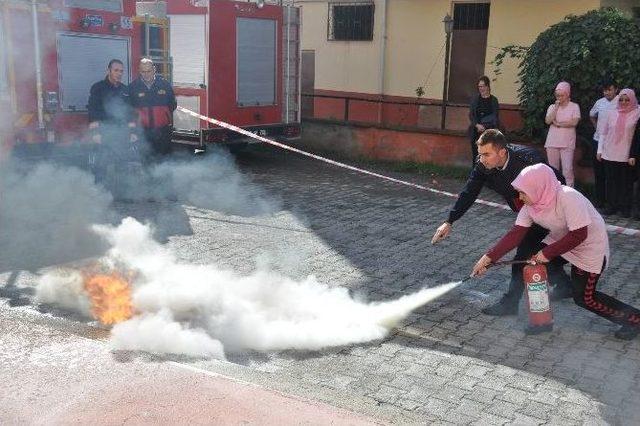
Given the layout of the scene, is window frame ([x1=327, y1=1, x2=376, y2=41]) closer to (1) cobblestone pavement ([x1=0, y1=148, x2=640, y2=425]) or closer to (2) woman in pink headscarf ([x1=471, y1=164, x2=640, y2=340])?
(1) cobblestone pavement ([x1=0, y1=148, x2=640, y2=425])

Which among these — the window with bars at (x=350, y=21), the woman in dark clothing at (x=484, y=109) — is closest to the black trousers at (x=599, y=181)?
the woman in dark clothing at (x=484, y=109)

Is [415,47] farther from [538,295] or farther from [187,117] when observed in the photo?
[538,295]

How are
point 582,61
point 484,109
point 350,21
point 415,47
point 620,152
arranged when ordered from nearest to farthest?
1. point 620,152
2. point 582,61
3. point 484,109
4. point 415,47
5. point 350,21

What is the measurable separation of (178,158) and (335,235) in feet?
17.8

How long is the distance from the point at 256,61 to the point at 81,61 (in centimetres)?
441

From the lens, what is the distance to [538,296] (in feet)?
17.6

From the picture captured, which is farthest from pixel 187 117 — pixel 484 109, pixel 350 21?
pixel 350 21

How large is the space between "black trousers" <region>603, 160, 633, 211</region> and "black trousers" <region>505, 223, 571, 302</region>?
4.55m

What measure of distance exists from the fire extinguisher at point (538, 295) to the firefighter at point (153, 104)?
21.2 ft

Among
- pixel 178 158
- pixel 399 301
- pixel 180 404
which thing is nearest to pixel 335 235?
pixel 399 301

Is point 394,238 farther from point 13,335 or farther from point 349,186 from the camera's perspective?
point 13,335

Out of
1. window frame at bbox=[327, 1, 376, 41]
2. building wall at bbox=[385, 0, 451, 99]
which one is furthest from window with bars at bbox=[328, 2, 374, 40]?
building wall at bbox=[385, 0, 451, 99]

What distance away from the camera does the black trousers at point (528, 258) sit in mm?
5797

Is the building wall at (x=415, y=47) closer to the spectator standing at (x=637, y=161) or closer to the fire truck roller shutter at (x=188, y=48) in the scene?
the fire truck roller shutter at (x=188, y=48)
